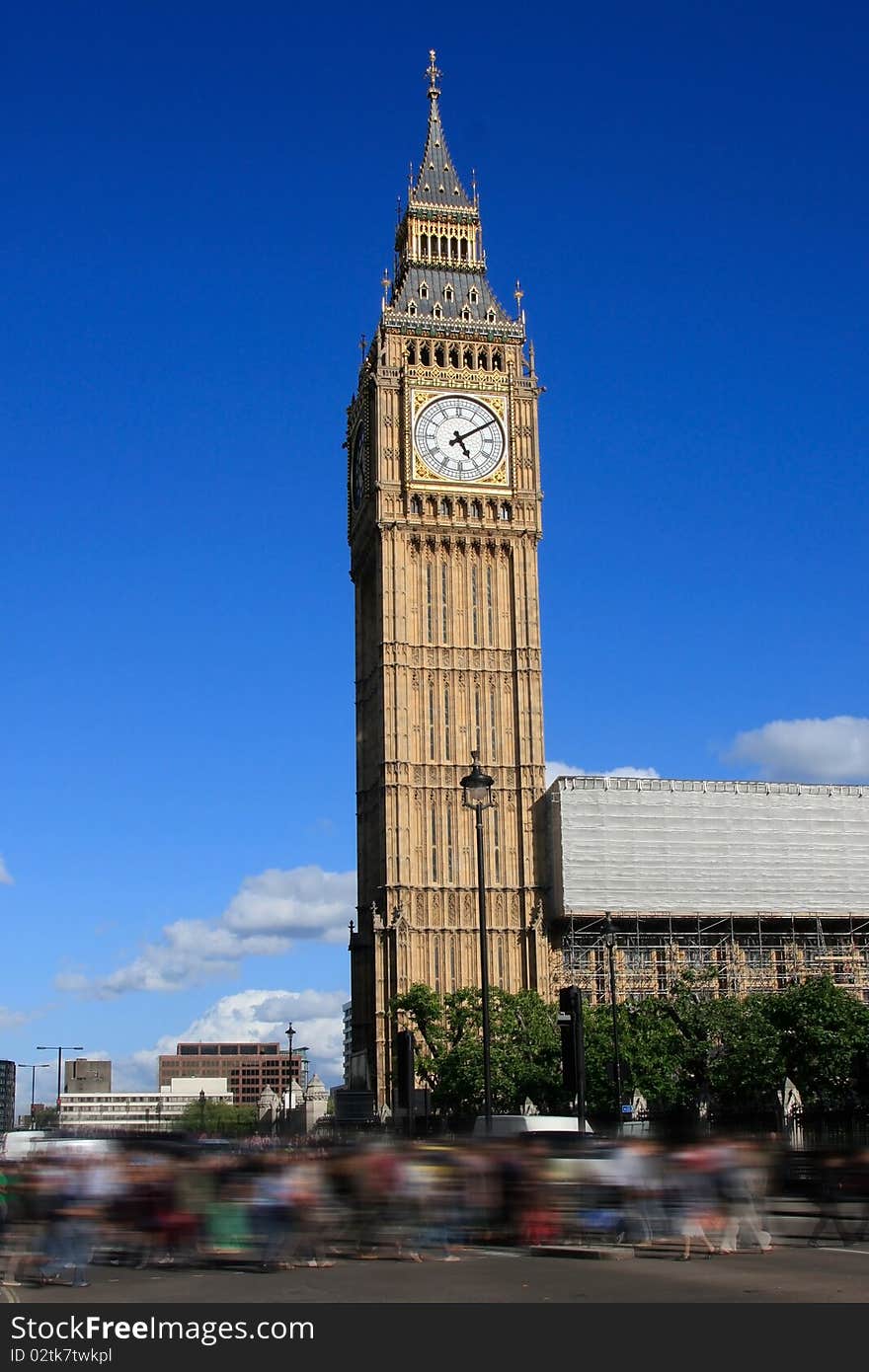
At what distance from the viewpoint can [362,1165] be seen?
26922mm

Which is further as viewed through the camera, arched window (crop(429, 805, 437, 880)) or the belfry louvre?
the belfry louvre

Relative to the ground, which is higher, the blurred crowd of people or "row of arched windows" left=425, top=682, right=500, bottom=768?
"row of arched windows" left=425, top=682, right=500, bottom=768

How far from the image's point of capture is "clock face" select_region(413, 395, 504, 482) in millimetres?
102562

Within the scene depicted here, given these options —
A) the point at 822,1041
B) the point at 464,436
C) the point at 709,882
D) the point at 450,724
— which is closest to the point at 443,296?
the point at 464,436

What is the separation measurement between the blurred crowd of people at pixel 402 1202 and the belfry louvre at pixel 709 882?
6796 centimetres

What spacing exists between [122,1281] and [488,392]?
3346 inches

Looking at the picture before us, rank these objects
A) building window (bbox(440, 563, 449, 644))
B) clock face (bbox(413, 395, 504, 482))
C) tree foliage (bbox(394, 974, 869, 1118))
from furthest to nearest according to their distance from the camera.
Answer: clock face (bbox(413, 395, 504, 482)), building window (bbox(440, 563, 449, 644)), tree foliage (bbox(394, 974, 869, 1118))

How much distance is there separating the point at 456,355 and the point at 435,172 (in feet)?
62.1

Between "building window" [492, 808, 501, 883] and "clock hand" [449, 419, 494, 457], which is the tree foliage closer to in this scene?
"building window" [492, 808, 501, 883]

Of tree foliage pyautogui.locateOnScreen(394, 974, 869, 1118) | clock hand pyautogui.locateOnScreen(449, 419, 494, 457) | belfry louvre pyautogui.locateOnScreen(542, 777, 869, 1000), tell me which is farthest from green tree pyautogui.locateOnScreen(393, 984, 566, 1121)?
clock hand pyautogui.locateOnScreen(449, 419, 494, 457)

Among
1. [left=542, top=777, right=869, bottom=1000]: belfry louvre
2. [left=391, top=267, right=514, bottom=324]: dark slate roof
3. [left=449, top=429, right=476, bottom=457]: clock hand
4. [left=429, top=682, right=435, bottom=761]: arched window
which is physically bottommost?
[left=542, top=777, right=869, bottom=1000]: belfry louvre

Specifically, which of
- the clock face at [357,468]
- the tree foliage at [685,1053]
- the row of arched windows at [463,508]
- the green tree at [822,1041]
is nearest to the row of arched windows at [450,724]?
the row of arched windows at [463,508]

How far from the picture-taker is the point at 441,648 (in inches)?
3942

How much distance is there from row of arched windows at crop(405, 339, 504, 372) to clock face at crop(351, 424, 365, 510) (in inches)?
238
